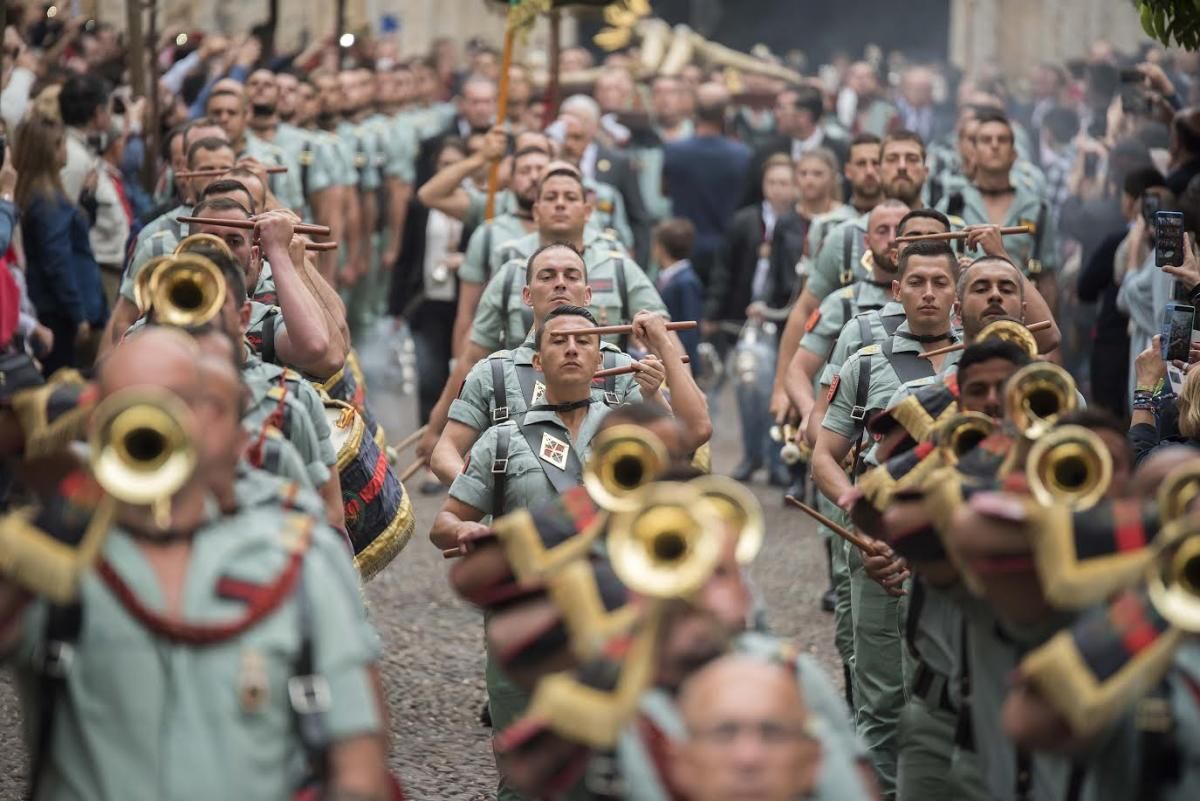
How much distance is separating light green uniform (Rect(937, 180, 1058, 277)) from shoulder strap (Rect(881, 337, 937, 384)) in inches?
119

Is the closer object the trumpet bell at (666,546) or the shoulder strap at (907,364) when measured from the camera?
the trumpet bell at (666,546)

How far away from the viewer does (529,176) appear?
12477 mm

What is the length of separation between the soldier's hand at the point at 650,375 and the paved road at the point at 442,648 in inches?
60.4

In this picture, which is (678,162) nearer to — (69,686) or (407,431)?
(407,431)

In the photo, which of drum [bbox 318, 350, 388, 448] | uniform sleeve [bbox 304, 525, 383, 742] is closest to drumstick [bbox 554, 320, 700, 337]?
drum [bbox 318, 350, 388, 448]

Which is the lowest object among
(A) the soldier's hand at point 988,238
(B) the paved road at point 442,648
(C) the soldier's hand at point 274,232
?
(B) the paved road at point 442,648

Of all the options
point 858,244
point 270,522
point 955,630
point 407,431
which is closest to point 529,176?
point 858,244

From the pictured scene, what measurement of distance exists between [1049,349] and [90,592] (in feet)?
17.5

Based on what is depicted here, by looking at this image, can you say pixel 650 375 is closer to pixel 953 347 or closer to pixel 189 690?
pixel 953 347

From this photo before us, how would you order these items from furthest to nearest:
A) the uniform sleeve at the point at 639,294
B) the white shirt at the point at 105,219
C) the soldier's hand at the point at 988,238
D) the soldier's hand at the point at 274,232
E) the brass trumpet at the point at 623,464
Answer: the white shirt at the point at 105,219
the uniform sleeve at the point at 639,294
the soldier's hand at the point at 988,238
the soldier's hand at the point at 274,232
the brass trumpet at the point at 623,464

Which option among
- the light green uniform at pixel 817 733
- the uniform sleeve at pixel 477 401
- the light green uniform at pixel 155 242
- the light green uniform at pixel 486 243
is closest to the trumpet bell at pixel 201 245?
the uniform sleeve at pixel 477 401

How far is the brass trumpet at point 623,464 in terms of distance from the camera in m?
5.83

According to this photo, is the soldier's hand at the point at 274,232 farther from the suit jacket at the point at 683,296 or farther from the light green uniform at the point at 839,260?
the suit jacket at the point at 683,296

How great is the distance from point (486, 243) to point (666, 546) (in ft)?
24.4
